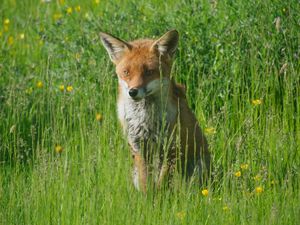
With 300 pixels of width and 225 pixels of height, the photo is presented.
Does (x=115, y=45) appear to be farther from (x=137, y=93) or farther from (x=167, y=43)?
(x=137, y=93)

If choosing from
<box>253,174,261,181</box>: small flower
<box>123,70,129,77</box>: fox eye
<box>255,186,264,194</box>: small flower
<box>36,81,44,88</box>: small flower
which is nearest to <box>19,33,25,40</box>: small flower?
<box>36,81,44,88</box>: small flower

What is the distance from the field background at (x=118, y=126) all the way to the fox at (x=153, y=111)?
6.4 inches

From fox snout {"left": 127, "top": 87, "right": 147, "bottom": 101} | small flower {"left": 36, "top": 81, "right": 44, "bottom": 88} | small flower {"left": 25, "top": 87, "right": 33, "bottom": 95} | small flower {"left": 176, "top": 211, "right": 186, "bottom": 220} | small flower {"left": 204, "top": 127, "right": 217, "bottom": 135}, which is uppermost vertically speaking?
fox snout {"left": 127, "top": 87, "right": 147, "bottom": 101}

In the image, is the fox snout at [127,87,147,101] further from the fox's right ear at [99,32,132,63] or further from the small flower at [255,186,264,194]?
the small flower at [255,186,264,194]

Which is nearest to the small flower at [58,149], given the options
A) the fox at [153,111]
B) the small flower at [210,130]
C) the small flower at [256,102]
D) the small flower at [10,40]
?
the fox at [153,111]

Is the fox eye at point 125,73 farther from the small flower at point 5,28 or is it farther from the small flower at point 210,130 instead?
the small flower at point 5,28

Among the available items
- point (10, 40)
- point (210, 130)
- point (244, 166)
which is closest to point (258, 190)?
point (244, 166)

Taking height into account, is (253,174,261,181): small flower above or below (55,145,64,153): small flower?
below

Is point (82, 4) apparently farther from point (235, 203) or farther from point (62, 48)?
point (235, 203)

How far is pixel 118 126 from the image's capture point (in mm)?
7336

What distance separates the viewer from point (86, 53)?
28.1 feet

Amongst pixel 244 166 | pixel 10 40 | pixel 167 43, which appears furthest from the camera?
pixel 10 40

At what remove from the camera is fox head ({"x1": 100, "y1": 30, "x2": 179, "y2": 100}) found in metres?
6.64

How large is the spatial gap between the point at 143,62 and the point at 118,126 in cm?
80
